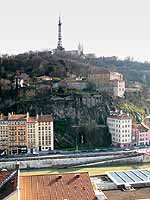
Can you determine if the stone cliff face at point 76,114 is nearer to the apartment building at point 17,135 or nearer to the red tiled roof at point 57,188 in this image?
the apartment building at point 17,135

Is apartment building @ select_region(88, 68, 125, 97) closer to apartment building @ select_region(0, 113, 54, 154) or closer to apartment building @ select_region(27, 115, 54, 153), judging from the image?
apartment building @ select_region(27, 115, 54, 153)

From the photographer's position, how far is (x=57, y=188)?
15.2 meters

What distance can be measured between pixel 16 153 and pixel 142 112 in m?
22.8

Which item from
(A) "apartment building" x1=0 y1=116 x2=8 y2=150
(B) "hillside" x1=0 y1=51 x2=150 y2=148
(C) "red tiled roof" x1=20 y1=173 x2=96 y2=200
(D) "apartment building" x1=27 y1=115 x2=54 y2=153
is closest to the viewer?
(C) "red tiled roof" x1=20 y1=173 x2=96 y2=200

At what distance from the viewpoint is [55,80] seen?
63.5 m

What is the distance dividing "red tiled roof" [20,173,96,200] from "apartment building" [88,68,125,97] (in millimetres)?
49654

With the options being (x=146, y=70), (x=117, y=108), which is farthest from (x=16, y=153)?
(x=146, y=70)

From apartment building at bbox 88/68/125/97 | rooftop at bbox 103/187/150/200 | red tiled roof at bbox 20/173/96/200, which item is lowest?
rooftop at bbox 103/187/150/200

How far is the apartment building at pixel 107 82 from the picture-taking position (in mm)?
66438

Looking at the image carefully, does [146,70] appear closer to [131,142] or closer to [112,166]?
[131,142]

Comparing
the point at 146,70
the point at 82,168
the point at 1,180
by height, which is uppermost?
the point at 146,70

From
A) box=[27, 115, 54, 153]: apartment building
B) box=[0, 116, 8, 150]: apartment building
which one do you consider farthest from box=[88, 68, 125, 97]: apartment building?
box=[0, 116, 8, 150]: apartment building

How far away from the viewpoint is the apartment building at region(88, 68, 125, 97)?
66.4m

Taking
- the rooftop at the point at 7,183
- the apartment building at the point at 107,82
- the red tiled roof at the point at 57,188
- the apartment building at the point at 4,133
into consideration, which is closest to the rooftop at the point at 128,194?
the red tiled roof at the point at 57,188
